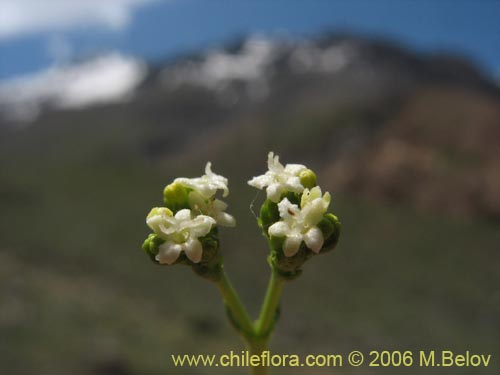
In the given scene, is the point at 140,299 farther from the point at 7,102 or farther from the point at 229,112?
the point at 7,102

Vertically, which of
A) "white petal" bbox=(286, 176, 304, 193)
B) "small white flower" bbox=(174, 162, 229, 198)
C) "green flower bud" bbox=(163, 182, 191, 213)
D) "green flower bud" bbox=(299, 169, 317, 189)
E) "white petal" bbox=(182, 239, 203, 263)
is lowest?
"white petal" bbox=(182, 239, 203, 263)

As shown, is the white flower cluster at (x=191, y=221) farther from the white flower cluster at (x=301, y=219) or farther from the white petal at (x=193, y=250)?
the white flower cluster at (x=301, y=219)

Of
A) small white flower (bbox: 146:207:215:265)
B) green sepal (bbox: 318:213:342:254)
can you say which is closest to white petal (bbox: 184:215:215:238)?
small white flower (bbox: 146:207:215:265)

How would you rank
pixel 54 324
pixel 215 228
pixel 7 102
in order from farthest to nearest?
pixel 7 102
pixel 54 324
pixel 215 228

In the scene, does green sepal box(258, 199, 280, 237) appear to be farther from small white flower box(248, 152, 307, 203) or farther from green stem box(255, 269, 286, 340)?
green stem box(255, 269, 286, 340)

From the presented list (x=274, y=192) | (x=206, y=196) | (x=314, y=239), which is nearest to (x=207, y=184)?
(x=206, y=196)

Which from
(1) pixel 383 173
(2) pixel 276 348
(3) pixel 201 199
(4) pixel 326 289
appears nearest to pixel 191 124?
(1) pixel 383 173

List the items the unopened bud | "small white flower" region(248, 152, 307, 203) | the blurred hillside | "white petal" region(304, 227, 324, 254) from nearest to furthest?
1. "white petal" region(304, 227, 324, 254)
2. "small white flower" region(248, 152, 307, 203)
3. the unopened bud
4. the blurred hillside

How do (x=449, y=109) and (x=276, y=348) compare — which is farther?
(x=449, y=109)
